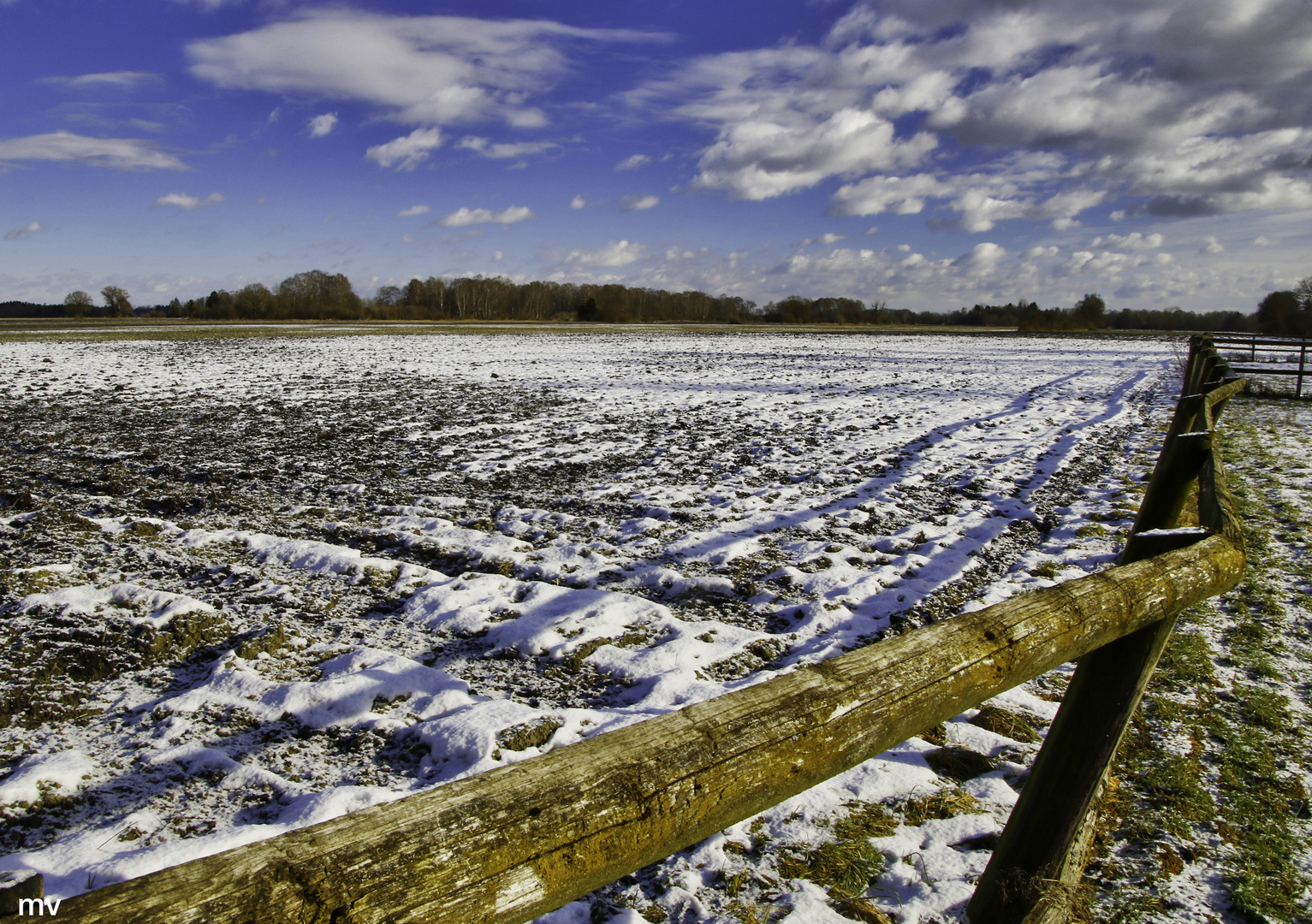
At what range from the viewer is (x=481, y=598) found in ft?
16.4

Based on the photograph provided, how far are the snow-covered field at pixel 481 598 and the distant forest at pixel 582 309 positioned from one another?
2714 inches

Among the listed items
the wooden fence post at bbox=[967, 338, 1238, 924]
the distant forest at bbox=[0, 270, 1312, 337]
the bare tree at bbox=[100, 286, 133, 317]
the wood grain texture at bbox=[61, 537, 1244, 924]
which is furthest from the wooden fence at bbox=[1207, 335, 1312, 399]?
the bare tree at bbox=[100, 286, 133, 317]

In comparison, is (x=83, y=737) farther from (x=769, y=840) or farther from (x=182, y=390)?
(x=182, y=390)

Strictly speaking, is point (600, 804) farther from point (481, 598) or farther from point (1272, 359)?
point (1272, 359)

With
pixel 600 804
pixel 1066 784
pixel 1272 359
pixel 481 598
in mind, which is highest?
pixel 1272 359

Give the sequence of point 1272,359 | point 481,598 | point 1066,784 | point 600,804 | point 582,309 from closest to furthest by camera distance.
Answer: point 600,804 → point 1066,784 → point 481,598 → point 1272,359 → point 582,309

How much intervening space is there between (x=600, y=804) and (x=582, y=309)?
93.4 m

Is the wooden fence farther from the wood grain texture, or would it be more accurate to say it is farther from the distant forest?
the distant forest

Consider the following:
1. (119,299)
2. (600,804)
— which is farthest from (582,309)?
(600,804)

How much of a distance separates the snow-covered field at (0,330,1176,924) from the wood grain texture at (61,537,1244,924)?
1393mm

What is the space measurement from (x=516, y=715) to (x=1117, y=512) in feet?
21.7

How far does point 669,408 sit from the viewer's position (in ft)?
44.5

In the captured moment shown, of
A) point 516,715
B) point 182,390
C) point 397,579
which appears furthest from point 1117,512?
point 182,390

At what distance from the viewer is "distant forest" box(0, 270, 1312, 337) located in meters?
80.1
